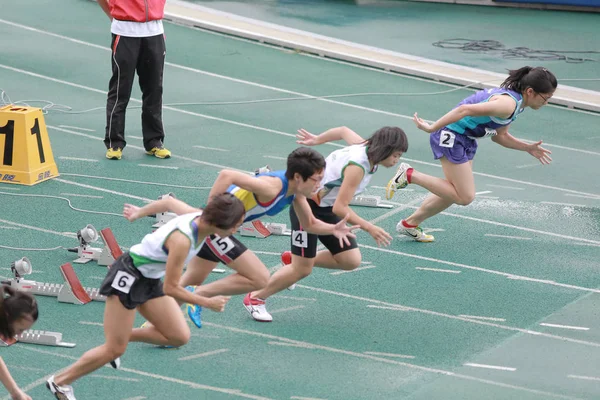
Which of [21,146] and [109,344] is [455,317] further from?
[21,146]

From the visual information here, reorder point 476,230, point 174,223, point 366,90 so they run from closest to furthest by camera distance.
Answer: point 174,223
point 476,230
point 366,90

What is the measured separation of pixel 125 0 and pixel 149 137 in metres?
1.57

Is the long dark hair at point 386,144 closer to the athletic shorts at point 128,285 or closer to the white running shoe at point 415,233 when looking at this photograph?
the athletic shorts at point 128,285

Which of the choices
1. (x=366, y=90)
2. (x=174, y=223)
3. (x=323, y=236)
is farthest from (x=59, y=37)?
(x=174, y=223)

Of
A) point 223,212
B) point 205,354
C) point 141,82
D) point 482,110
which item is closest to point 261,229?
point 482,110

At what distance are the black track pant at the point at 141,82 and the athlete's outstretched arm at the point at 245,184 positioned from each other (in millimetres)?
4821

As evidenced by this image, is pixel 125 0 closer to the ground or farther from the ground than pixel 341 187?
farther from the ground

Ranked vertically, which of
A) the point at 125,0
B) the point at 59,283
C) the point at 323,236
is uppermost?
the point at 125,0

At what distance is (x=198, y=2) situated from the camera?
65.5 ft

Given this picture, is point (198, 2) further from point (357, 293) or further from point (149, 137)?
point (357, 293)

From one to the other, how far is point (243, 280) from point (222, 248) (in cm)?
36

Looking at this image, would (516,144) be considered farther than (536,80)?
Yes

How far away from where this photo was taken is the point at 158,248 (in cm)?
603

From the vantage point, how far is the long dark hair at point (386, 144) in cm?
726
